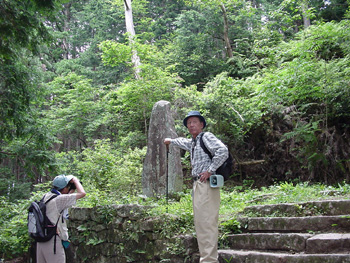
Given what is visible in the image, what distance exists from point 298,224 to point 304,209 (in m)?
0.48

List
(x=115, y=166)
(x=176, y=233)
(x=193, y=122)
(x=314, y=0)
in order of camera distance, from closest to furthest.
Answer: (x=193, y=122), (x=176, y=233), (x=115, y=166), (x=314, y=0)

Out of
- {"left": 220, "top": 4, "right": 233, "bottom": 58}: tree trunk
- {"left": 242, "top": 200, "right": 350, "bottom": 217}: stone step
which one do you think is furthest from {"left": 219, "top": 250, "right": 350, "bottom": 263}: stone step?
{"left": 220, "top": 4, "right": 233, "bottom": 58}: tree trunk

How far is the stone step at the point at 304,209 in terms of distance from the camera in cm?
468

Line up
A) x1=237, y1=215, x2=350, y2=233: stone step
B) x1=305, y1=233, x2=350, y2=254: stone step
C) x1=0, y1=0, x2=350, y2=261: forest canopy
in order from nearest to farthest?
x1=305, y1=233, x2=350, y2=254: stone step, x1=237, y1=215, x2=350, y2=233: stone step, x1=0, y1=0, x2=350, y2=261: forest canopy

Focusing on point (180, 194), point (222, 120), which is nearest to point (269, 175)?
point (222, 120)

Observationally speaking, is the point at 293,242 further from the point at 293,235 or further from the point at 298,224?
Result: the point at 298,224

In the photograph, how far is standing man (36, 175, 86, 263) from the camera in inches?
145

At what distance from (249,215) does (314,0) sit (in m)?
16.6

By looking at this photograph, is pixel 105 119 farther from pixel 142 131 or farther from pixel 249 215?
pixel 249 215

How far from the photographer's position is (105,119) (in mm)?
13188

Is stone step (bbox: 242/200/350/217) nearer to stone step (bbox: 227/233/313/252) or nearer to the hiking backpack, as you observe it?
stone step (bbox: 227/233/313/252)

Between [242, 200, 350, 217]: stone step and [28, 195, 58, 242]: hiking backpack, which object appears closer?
[28, 195, 58, 242]: hiking backpack

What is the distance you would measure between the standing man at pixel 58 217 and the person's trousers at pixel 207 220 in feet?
4.85

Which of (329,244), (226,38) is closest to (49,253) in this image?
(329,244)
